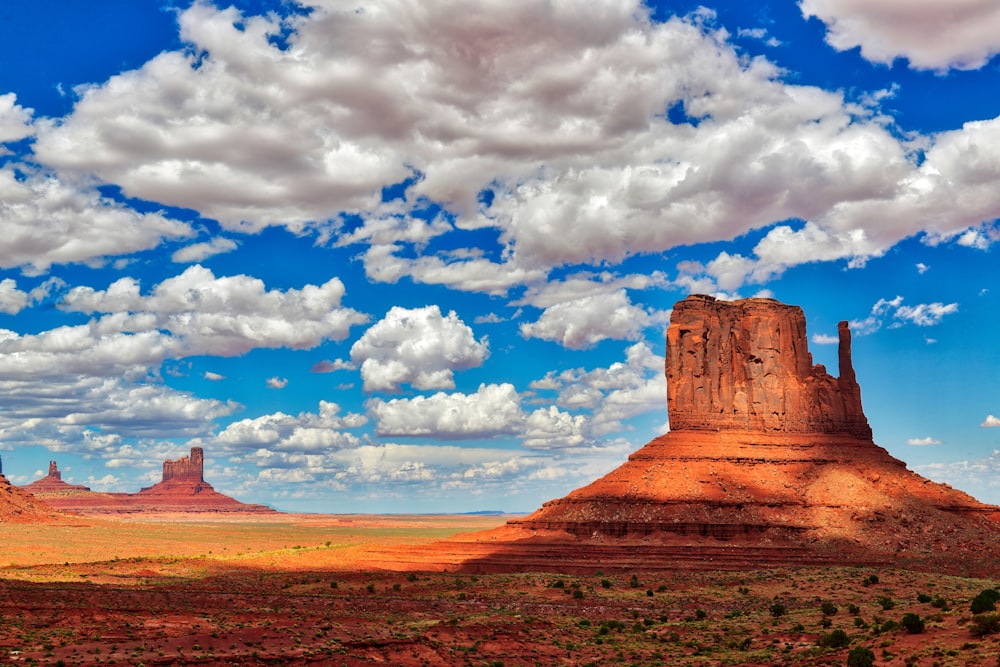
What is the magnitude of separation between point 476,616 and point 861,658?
27016mm

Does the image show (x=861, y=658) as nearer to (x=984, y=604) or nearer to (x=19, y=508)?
(x=984, y=604)

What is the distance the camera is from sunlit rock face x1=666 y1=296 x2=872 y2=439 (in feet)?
390

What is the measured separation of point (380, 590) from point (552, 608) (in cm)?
1877

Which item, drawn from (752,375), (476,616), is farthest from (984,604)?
(752,375)

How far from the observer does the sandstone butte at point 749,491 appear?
310ft

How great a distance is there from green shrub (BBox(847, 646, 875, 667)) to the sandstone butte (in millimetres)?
52295

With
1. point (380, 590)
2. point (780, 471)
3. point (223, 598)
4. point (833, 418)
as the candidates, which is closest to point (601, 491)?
point (780, 471)

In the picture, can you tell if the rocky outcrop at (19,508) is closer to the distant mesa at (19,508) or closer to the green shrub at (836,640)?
the distant mesa at (19,508)

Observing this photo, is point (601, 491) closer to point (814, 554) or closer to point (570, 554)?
point (570, 554)

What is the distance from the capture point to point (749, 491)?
4168 inches

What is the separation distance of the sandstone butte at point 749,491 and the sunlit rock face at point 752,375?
0.52ft

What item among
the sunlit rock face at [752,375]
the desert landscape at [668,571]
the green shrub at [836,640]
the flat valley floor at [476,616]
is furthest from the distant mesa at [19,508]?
the green shrub at [836,640]

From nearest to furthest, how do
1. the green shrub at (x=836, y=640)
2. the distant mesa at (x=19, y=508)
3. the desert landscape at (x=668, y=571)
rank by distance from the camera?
the green shrub at (x=836, y=640) → the desert landscape at (x=668, y=571) → the distant mesa at (x=19, y=508)

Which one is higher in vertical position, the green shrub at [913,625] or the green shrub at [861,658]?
the green shrub at [913,625]
